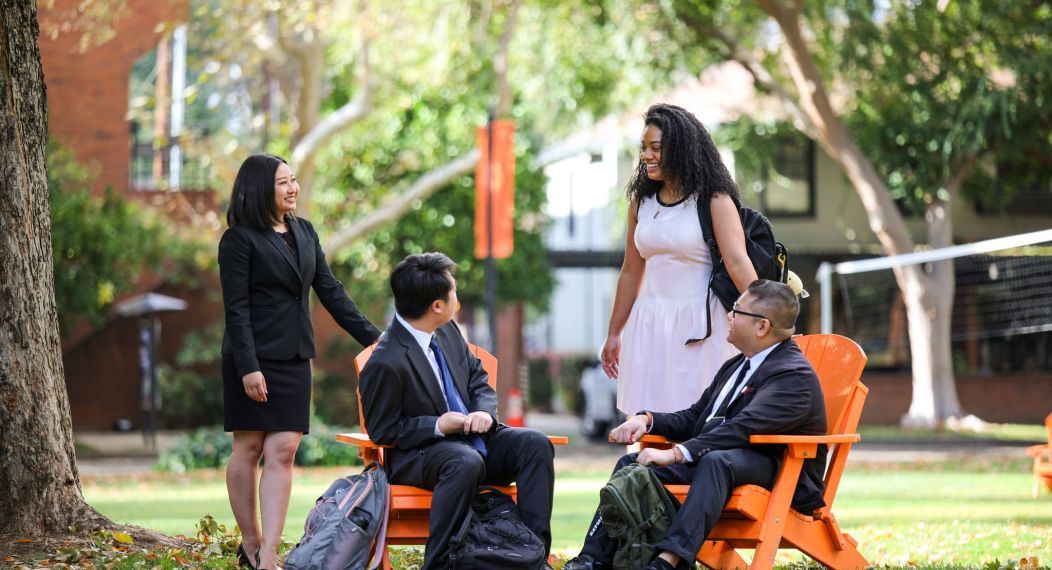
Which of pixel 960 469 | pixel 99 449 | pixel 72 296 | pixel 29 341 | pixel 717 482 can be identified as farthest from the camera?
pixel 99 449

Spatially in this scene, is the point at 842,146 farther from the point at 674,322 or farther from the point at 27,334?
the point at 27,334

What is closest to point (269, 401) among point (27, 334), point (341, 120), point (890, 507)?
point (27, 334)

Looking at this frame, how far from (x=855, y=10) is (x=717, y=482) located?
1672 cm

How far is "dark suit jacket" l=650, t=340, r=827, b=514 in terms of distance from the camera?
5.40 metres

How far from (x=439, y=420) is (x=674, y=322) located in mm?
1229

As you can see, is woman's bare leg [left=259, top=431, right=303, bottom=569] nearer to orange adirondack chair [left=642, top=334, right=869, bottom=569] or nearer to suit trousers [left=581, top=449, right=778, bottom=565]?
suit trousers [left=581, top=449, right=778, bottom=565]

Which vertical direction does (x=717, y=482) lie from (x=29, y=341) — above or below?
below

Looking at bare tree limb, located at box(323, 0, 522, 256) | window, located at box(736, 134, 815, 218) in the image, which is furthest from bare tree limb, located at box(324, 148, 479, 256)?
window, located at box(736, 134, 815, 218)

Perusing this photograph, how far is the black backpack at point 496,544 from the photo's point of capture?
17.0ft

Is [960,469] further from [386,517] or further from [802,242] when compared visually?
[802,242]

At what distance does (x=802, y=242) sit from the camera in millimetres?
28641

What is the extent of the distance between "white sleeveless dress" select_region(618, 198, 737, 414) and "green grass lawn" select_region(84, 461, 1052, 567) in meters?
1.58

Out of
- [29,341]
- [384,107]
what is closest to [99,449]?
[384,107]

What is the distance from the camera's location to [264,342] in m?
5.93
